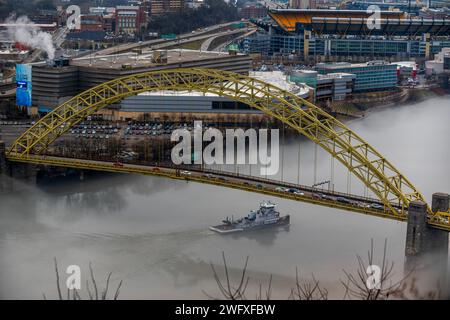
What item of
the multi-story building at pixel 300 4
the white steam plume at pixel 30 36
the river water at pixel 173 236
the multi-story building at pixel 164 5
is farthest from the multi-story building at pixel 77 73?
the multi-story building at pixel 300 4

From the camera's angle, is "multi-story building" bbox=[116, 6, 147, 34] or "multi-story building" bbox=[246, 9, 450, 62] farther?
"multi-story building" bbox=[116, 6, 147, 34]

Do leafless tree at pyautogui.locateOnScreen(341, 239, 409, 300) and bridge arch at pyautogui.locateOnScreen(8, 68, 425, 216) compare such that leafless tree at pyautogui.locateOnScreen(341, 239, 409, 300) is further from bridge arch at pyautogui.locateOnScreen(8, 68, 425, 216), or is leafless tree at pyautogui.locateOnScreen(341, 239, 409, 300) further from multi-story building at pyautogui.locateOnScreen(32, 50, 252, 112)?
multi-story building at pyautogui.locateOnScreen(32, 50, 252, 112)

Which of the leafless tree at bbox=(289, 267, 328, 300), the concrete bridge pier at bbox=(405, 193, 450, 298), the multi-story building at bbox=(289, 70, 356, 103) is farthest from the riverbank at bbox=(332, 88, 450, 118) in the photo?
the leafless tree at bbox=(289, 267, 328, 300)

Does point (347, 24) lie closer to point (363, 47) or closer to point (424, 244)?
point (363, 47)

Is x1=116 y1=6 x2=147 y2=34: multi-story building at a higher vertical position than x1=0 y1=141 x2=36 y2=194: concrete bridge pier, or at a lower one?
higher

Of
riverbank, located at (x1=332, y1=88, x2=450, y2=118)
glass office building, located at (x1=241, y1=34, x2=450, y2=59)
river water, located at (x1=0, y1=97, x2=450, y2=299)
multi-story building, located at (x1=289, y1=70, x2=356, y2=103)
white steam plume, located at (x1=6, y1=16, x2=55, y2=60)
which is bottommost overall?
river water, located at (x1=0, y1=97, x2=450, y2=299)

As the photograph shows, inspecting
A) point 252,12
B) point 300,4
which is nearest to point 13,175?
point 300,4
